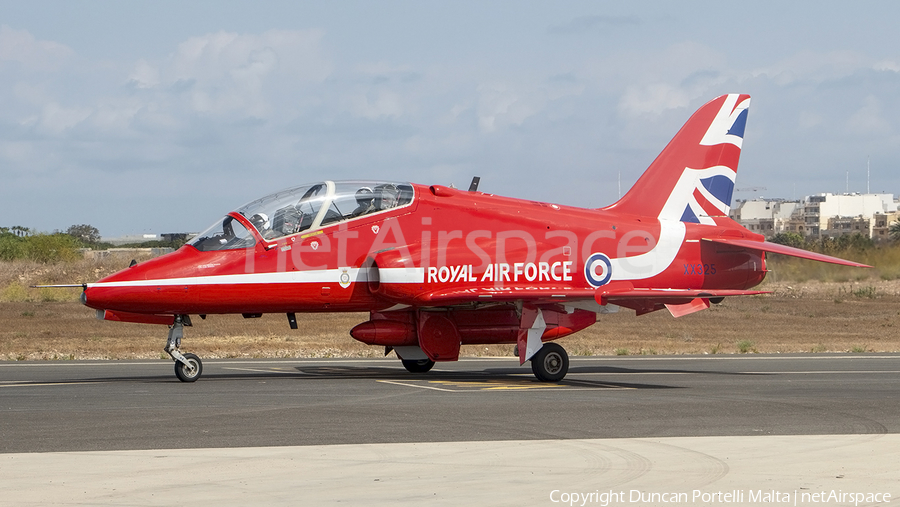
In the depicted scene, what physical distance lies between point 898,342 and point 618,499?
82.7 feet

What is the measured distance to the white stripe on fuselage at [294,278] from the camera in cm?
1531

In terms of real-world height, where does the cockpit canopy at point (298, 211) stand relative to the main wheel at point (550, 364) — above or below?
above

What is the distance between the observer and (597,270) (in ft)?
59.5

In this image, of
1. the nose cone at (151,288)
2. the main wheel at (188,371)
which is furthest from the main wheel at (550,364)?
the nose cone at (151,288)

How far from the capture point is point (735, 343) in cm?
2950

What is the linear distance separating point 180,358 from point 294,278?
2.17m

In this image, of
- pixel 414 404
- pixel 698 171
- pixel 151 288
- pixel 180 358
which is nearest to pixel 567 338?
pixel 698 171

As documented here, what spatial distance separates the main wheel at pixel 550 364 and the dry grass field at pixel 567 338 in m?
7.87

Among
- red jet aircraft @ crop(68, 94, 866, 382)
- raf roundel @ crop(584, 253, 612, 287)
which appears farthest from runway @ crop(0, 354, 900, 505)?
raf roundel @ crop(584, 253, 612, 287)

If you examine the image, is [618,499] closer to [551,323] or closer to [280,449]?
[280,449]

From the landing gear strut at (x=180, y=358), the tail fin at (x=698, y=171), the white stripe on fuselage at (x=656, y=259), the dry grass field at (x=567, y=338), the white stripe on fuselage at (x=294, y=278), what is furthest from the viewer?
the dry grass field at (x=567, y=338)

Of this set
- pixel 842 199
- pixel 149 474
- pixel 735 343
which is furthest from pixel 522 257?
pixel 842 199
